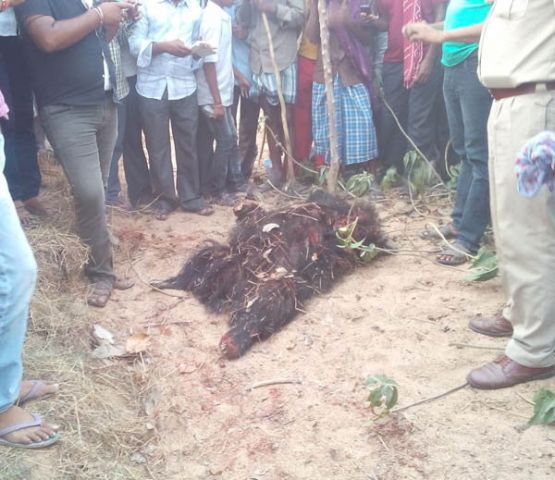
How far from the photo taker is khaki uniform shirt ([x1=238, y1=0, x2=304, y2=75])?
554 cm

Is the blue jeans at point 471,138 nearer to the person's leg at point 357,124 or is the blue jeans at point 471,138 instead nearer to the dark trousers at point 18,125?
the person's leg at point 357,124

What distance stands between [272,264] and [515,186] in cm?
167

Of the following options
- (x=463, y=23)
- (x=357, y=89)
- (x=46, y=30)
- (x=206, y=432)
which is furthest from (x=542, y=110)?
(x=357, y=89)

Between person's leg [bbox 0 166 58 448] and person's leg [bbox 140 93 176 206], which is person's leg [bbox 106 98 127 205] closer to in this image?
person's leg [bbox 140 93 176 206]

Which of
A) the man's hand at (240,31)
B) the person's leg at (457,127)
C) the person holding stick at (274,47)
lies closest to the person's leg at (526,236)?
the person's leg at (457,127)

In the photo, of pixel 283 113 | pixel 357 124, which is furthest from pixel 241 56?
pixel 357 124

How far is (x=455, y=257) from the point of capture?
157 inches

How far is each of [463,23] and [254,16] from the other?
2412 mm

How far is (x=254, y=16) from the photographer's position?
561 cm

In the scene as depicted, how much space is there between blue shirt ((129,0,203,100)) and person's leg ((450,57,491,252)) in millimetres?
2156

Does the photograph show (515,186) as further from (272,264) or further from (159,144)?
(159,144)

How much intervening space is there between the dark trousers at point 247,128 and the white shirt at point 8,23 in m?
2.47

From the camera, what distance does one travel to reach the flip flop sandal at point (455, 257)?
3.98m

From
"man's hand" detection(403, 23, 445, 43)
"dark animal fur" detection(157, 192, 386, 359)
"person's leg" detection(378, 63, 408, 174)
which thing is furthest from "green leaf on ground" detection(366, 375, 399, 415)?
"person's leg" detection(378, 63, 408, 174)
